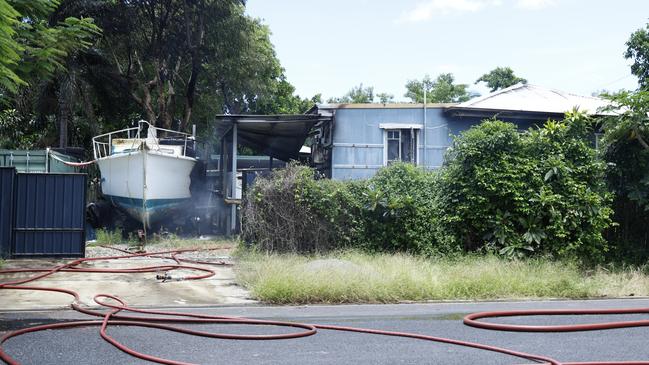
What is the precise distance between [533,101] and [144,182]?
13.5m

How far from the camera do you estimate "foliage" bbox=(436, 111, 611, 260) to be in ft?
43.1

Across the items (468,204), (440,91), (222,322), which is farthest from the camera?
(440,91)

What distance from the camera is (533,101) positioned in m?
21.4

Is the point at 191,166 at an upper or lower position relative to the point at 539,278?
upper

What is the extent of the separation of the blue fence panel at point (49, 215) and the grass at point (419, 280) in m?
4.30

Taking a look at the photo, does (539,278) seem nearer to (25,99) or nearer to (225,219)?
(225,219)

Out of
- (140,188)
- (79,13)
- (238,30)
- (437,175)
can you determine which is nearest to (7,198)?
(140,188)

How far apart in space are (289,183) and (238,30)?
1502cm

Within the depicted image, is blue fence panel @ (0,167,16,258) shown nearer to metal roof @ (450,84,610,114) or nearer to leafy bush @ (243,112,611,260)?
leafy bush @ (243,112,611,260)

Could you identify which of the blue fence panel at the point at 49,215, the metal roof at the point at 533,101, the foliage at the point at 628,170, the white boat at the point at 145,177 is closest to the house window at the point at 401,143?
the metal roof at the point at 533,101

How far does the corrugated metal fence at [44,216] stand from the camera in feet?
44.3

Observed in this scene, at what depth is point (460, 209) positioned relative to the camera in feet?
44.1

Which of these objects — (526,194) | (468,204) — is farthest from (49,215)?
(526,194)

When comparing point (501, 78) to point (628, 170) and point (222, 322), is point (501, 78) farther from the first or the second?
point (222, 322)
